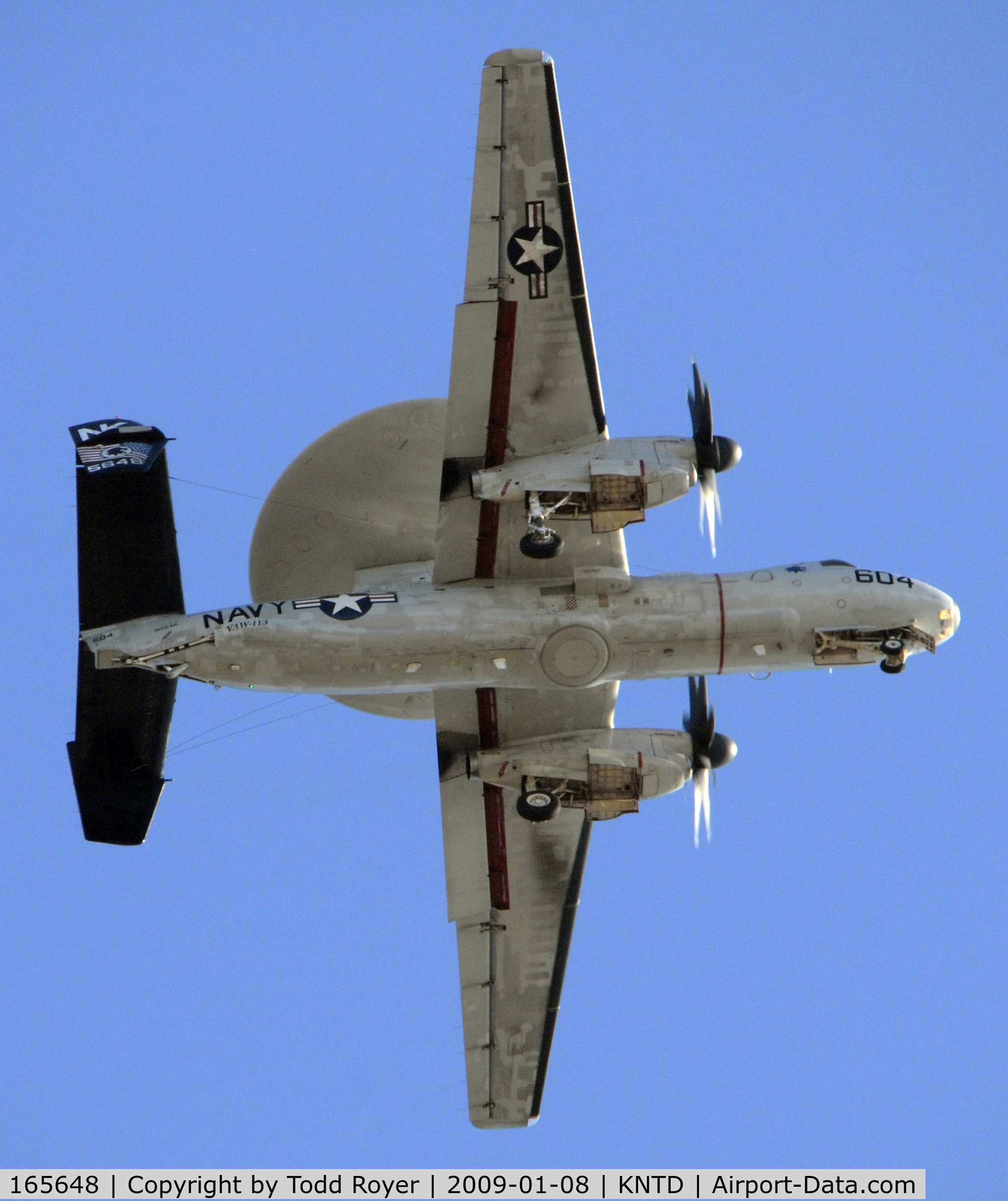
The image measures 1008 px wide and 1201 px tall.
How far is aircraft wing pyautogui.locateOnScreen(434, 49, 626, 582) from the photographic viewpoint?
30.1m

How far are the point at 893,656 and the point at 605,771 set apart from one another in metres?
5.66

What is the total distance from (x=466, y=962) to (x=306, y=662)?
8247 millimetres

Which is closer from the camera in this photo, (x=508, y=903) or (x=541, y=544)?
(x=541, y=544)

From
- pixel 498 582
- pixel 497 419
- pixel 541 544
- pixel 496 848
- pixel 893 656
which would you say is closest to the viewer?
pixel 541 544

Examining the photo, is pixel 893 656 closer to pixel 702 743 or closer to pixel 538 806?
pixel 702 743

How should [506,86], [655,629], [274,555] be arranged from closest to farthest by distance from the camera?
[506,86]
[655,629]
[274,555]

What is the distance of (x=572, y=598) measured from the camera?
105 feet

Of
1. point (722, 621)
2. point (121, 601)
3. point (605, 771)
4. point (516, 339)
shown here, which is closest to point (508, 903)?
point (605, 771)

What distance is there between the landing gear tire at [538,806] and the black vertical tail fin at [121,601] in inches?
260

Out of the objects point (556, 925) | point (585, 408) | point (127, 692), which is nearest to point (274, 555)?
point (127, 692)

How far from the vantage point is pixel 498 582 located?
32562mm

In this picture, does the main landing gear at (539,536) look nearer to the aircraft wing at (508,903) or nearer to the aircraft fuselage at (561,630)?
the aircraft fuselage at (561,630)

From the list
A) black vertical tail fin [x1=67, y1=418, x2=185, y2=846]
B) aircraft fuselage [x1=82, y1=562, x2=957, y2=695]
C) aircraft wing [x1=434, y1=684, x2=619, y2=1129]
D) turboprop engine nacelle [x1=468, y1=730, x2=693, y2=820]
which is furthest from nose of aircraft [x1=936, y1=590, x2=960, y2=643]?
black vertical tail fin [x1=67, y1=418, x2=185, y2=846]

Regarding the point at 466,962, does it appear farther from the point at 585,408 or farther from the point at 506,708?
the point at 585,408
